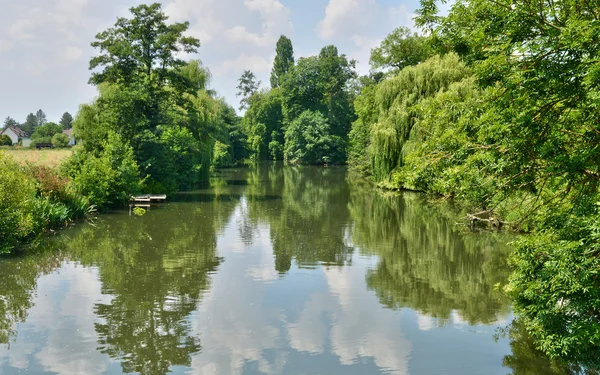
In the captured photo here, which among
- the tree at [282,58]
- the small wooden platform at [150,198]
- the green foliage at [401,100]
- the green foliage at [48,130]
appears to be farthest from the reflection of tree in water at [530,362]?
the green foliage at [48,130]

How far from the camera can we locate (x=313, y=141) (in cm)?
7369

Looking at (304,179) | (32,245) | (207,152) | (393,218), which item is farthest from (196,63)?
(32,245)

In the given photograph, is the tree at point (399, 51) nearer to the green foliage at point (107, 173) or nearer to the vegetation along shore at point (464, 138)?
the vegetation along shore at point (464, 138)

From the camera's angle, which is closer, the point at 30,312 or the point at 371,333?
the point at 371,333

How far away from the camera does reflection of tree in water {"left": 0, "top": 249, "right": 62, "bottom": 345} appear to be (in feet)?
38.0

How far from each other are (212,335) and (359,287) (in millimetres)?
4986

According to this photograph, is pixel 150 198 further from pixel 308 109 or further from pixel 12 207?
pixel 308 109

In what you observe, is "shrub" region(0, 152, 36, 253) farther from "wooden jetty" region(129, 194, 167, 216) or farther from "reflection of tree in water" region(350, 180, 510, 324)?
"reflection of tree in water" region(350, 180, 510, 324)

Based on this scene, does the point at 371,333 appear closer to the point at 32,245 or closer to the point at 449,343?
the point at 449,343

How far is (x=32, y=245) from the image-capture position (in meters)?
18.6

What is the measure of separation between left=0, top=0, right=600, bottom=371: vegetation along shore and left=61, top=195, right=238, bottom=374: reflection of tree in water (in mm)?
2645

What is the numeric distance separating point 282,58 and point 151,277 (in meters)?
80.5

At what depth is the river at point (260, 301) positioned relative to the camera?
9.84 meters

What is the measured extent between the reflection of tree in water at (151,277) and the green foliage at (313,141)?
156 feet
